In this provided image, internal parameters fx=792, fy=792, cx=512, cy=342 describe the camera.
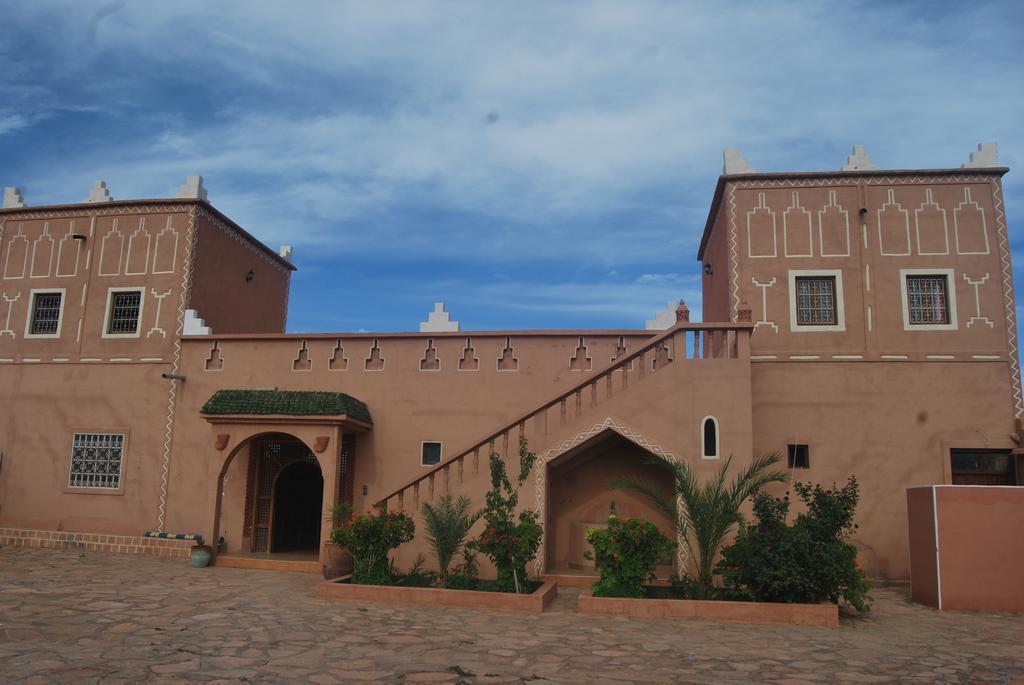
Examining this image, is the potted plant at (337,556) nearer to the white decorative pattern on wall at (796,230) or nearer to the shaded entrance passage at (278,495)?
the shaded entrance passage at (278,495)

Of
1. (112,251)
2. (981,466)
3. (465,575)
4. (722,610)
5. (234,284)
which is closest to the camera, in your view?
(722,610)

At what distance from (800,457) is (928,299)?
3.99 meters

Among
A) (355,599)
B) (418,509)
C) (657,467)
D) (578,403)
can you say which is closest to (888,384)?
(657,467)

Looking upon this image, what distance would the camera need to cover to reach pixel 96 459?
17547 mm

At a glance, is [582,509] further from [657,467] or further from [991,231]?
[991,231]

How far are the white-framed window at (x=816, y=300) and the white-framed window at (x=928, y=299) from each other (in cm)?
119

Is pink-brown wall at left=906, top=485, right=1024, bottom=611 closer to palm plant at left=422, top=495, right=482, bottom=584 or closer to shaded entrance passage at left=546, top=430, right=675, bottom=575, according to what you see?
shaded entrance passage at left=546, top=430, right=675, bottom=575

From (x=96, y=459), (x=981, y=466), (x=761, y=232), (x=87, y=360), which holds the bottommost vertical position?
(x=96, y=459)

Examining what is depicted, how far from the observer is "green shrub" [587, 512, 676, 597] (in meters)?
11.3

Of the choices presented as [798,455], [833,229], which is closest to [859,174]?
[833,229]

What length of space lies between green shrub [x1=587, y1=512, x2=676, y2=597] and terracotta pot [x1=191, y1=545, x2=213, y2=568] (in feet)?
25.9

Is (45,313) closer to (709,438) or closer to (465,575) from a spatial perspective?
(465,575)

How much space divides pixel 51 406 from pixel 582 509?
12300 mm

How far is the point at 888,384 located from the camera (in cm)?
1498
